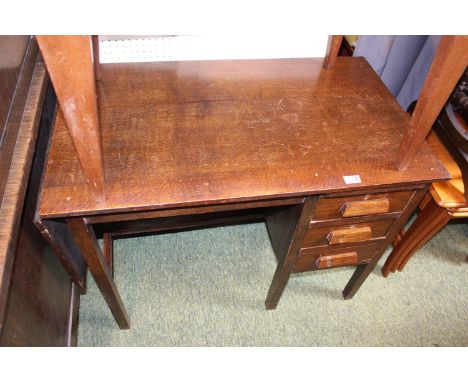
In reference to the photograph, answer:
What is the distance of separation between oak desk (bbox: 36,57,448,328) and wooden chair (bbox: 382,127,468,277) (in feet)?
0.77

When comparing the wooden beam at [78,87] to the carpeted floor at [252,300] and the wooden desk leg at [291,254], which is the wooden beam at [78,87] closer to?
the wooden desk leg at [291,254]

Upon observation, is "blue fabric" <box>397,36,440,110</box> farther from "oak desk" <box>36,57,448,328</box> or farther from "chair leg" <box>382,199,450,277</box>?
"chair leg" <box>382,199,450,277</box>

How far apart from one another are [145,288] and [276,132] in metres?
0.85

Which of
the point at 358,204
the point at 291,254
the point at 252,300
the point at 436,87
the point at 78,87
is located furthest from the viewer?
the point at 252,300

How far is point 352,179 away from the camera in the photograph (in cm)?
86

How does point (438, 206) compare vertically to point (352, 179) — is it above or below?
below

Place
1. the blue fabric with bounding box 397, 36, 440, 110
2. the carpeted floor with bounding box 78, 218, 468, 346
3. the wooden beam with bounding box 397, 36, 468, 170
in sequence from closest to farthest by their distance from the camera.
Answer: the wooden beam with bounding box 397, 36, 468, 170
the carpeted floor with bounding box 78, 218, 468, 346
the blue fabric with bounding box 397, 36, 440, 110

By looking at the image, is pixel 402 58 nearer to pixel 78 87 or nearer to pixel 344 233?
pixel 344 233

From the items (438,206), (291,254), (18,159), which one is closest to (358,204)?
(291,254)

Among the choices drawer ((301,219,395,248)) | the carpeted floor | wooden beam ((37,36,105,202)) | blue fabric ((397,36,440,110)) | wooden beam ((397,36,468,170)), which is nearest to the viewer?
wooden beam ((37,36,105,202))

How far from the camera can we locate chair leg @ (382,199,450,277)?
1.22 metres

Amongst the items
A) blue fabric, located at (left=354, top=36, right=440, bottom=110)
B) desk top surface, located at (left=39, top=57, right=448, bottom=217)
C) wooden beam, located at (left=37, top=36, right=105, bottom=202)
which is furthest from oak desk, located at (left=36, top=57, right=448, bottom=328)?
blue fabric, located at (left=354, top=36, right=440, bottom=110)

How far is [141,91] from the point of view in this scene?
1.04 metres

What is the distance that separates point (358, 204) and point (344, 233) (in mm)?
131
